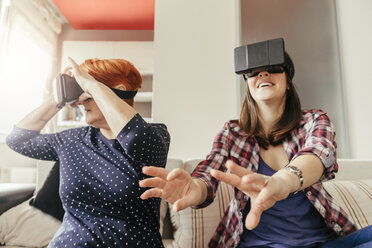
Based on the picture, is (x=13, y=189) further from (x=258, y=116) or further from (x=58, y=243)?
(x=258, y=116)

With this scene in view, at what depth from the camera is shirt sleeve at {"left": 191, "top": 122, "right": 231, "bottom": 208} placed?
787 millimetres

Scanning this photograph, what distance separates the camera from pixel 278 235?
0.80 meters

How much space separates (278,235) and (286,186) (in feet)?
1.16

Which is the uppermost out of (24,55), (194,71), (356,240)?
(24,55)

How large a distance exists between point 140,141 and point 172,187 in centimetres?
17

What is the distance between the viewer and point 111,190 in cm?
79

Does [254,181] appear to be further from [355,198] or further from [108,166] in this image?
[355,198]

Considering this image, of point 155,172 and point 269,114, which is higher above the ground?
point 269,114

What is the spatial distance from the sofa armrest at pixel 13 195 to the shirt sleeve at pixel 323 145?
4.18 feet

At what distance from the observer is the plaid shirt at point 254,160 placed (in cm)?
78

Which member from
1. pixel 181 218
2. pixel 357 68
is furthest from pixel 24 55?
pixel 357 68

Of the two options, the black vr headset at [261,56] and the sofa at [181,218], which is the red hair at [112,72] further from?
the sofa at [181,218]

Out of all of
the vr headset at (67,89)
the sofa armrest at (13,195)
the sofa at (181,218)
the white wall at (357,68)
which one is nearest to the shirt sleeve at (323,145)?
the sofa at (181,218)

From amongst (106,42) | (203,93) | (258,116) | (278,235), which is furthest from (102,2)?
(278,235)
